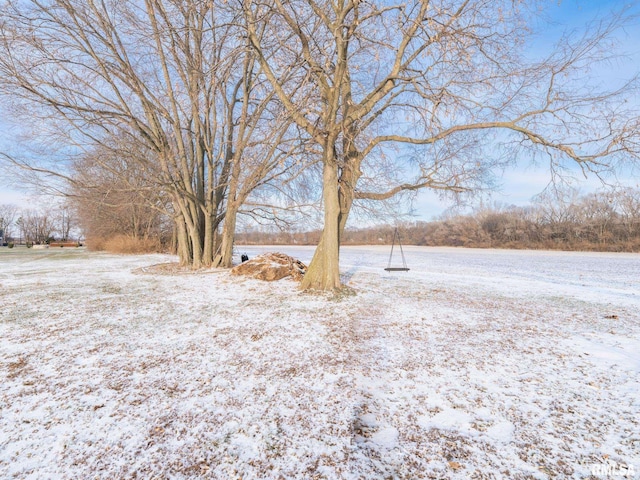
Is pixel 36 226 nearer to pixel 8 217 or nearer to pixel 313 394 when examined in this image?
pixel 8 217

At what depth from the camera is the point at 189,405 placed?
2.44 m

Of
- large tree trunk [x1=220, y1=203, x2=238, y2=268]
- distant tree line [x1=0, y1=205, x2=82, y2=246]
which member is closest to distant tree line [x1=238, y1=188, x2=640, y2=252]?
large tree trunk [x1=220, y1=203, x2=238, y2=268]

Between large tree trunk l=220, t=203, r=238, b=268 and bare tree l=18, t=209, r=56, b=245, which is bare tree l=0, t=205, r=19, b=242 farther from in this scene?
large tree trunk l=220, t=203, r=238, b=268

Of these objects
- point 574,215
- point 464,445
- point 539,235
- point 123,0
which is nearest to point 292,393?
point 464,445

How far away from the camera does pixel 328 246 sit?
7.12 metres

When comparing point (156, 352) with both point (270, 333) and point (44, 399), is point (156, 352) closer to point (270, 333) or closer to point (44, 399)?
point (44, 399)

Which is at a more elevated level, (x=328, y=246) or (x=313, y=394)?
(x=328, y=246)

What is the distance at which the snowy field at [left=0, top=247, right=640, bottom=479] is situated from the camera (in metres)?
1.85

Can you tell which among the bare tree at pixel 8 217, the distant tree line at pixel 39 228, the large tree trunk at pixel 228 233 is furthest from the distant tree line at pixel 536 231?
the bare tree at pixel 8 217

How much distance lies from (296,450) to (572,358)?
12.0ft

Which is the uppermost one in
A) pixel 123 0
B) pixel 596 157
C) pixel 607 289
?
pixel 123 0

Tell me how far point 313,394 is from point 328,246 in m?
4.65

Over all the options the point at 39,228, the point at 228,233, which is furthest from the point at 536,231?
the point at 39,228

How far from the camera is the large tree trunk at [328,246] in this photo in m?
6.91
